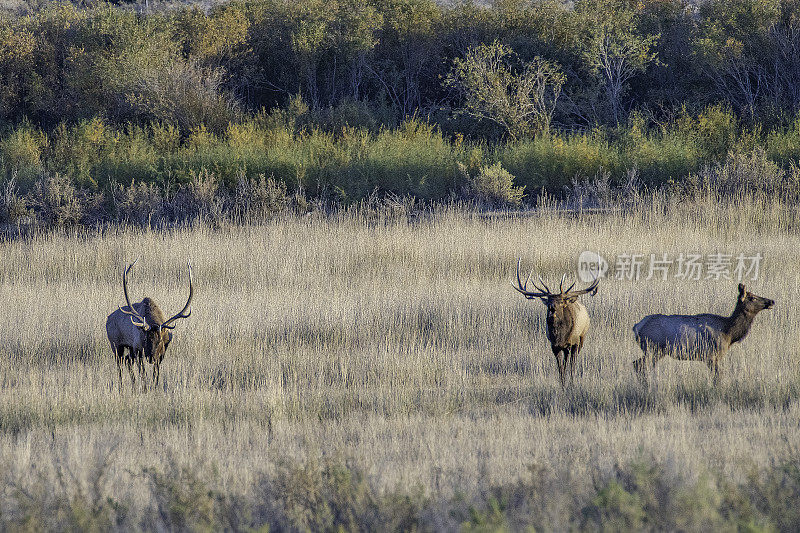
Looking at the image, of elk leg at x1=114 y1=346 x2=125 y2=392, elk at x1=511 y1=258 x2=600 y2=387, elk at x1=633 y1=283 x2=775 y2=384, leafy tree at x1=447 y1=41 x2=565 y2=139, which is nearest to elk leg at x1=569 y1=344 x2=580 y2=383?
elk at x1=511 y1=258 x2=600 y2=387

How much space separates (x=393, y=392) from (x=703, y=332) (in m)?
2.89

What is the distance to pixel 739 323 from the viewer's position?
7.85 meters

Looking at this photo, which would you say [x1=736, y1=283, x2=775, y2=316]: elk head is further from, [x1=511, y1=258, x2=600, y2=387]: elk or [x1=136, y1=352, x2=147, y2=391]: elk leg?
[x1=136, y1=352, x2=147, y2=391]: elk leg

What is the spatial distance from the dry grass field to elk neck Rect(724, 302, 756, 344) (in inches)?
18.9

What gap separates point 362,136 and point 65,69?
412 inches

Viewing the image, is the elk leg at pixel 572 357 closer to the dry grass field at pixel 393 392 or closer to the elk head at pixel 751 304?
the dry grass field at pixel 393 392

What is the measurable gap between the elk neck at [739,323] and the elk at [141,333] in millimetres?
4917

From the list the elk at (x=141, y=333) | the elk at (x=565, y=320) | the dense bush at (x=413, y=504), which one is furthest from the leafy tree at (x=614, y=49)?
the dense bush at (x=413, y=504)

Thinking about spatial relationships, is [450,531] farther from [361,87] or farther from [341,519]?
[361,87]

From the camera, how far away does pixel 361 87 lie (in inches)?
1074

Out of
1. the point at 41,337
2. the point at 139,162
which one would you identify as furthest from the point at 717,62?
the point at 41,337

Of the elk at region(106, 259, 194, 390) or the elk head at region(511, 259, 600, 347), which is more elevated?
the elk head at region(511, 259, 600, 347)

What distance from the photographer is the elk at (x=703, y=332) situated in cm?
778

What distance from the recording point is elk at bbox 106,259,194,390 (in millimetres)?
8164
